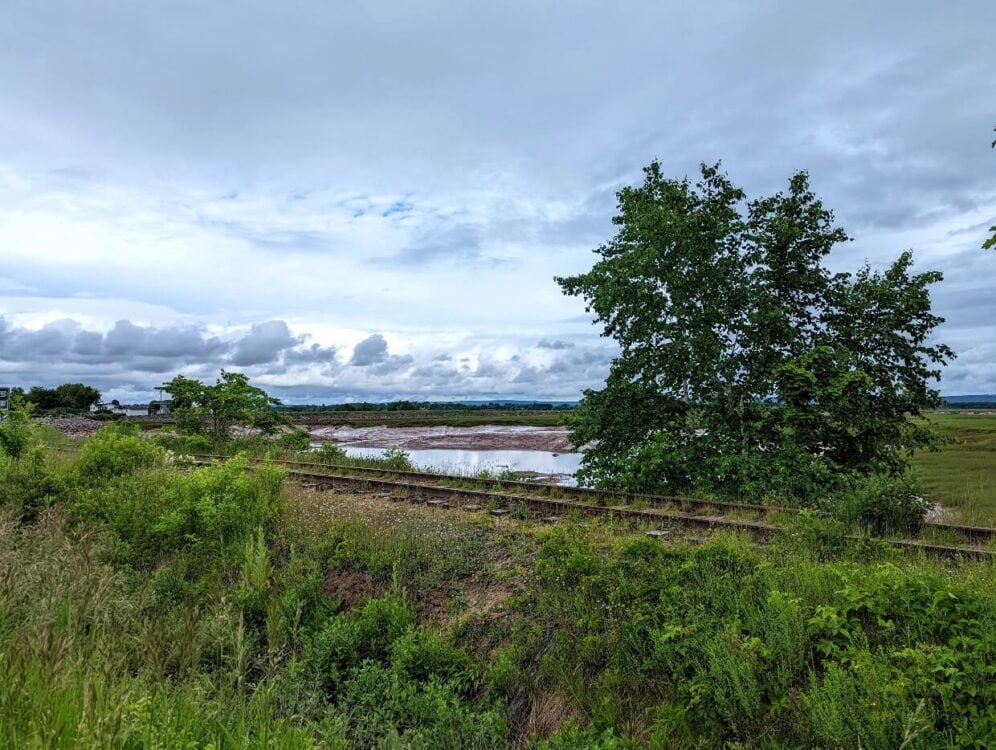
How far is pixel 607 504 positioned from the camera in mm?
12891

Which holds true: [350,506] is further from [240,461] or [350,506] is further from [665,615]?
[665,615]

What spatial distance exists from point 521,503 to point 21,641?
8460mm

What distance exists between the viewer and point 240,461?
1175 cm

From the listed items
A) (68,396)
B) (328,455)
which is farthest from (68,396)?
(328,455)

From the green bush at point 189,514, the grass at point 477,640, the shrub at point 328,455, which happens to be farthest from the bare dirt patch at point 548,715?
the shrub at point 328,455

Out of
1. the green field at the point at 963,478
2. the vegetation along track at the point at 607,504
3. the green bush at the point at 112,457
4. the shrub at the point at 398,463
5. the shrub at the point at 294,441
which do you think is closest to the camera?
the vegetation along track at the point at 607,504

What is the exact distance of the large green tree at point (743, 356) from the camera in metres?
14.2

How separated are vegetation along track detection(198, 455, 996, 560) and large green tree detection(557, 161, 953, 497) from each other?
1.57 m

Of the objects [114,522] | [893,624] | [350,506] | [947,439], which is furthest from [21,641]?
[947,439]

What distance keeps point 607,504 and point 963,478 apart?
703 inches

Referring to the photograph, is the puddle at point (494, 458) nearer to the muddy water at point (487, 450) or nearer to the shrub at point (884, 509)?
the muddy water at point (487, 450)

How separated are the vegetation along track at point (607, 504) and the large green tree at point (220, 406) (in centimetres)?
1259

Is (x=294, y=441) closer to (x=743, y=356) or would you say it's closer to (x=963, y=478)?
(x=743, y=356)

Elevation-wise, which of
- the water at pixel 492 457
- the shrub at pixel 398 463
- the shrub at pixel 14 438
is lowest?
the water at pixel 492 457
